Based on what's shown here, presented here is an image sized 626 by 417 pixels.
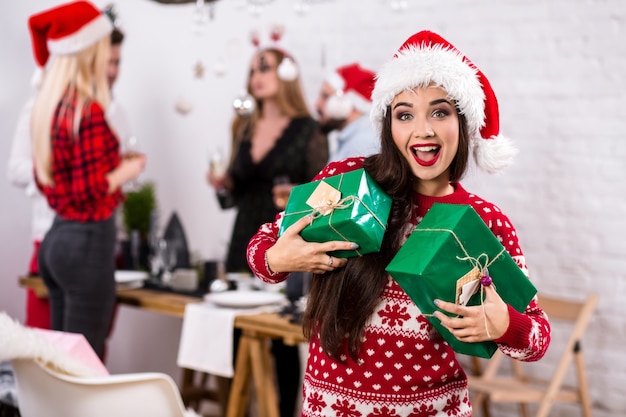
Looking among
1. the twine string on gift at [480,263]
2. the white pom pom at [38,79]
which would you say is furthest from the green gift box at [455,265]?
the white pom pom at [38,79]

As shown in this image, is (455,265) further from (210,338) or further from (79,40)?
(79,40)

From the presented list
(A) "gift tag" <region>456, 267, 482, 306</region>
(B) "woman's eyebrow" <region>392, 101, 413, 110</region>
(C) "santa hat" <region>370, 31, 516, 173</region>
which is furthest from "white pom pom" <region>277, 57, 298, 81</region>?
(A) "gift tag" <region>456, 267, 482, 306</region>

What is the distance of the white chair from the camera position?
1852mm

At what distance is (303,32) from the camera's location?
4223mm

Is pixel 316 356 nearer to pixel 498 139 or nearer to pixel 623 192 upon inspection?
pixel 498 139

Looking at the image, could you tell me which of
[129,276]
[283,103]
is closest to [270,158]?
[283,103]

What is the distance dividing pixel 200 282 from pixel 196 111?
1.39 meters

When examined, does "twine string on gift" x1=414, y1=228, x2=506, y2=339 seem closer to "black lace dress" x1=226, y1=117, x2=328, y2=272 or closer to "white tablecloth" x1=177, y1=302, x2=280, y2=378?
"white tablecloth" x1=177, y1=302, x2=280, y2=378

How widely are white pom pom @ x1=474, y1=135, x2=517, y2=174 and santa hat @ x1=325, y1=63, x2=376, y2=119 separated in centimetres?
176

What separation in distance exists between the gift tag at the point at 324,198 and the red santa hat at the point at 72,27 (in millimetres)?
1925

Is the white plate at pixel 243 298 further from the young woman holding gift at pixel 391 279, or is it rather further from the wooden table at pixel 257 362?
the young woman holding gift at pixel 391 279

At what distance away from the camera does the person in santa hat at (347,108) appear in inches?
133

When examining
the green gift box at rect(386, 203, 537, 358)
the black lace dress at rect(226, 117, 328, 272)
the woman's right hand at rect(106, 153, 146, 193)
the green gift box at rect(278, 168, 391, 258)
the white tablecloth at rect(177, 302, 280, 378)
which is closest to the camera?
the green gift box at rect(386, 203, 537, 358)

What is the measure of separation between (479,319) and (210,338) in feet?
5.82
